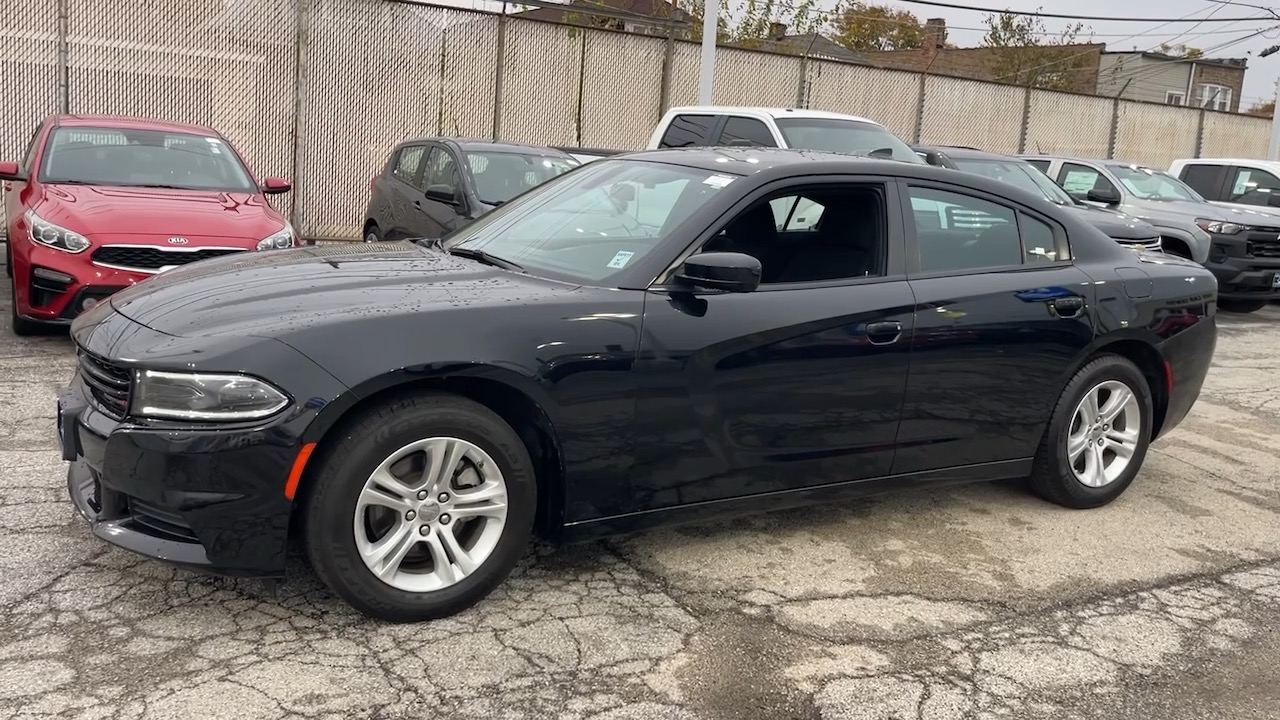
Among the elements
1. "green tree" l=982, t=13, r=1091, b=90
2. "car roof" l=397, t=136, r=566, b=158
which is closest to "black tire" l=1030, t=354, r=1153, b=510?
"car roof" l=397, t=136, r=566, b=158

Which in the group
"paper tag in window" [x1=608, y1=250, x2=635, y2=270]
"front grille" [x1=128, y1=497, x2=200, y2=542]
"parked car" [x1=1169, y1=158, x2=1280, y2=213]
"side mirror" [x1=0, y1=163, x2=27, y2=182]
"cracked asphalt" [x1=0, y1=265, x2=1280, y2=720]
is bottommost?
"cracked asphalt" [x1=0, y1=265, x2=1280, y2=720]

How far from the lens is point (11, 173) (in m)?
8.25

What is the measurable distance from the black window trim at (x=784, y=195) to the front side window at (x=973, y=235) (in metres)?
0.11

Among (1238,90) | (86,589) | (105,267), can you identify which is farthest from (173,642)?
(1238,90)

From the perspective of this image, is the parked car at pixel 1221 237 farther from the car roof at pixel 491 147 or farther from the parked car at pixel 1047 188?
the car roof at pixel 491 147

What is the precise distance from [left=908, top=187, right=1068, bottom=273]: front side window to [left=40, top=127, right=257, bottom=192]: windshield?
5.75 metres

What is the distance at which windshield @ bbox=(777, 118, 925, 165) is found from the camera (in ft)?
31.9

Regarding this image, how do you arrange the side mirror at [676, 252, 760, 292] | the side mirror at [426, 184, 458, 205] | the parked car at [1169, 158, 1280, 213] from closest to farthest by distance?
the side mirror at [676, 252, 760, 292] → the side mirror at [426, 184, 458, 205] → the parked car at [1169, 158, 1280, 213]

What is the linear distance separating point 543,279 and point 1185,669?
8.26 feet

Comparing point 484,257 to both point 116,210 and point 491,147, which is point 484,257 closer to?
point 116,210

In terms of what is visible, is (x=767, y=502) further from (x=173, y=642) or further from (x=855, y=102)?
(x=855, y=102)

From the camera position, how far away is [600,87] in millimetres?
16141

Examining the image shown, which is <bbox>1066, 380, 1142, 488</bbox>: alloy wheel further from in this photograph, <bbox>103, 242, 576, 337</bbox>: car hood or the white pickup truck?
the white pickup truck

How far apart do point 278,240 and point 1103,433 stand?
532 centimetres
